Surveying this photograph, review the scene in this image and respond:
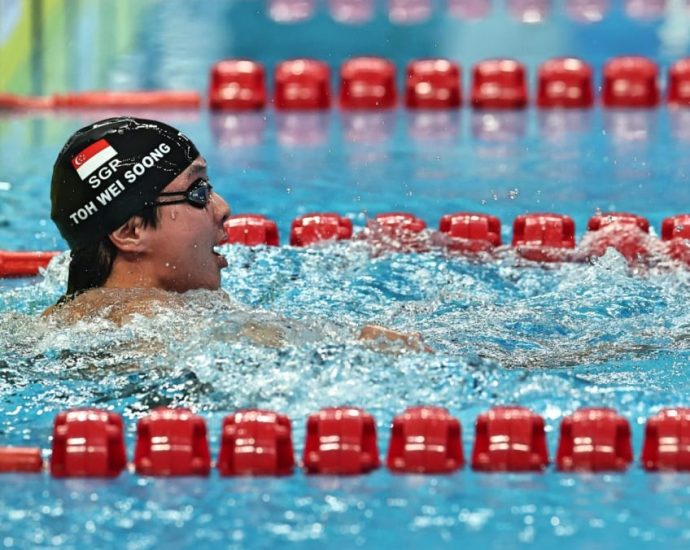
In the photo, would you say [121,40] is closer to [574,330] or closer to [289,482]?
[574,330]

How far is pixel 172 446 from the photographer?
326 cm

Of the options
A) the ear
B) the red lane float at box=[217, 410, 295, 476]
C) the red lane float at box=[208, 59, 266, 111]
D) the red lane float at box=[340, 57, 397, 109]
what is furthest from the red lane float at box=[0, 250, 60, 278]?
the red lane float at box=[340, 57, 397, 109]

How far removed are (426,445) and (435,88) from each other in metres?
4.67

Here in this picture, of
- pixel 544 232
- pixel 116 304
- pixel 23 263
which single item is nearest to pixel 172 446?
pixel 116 304

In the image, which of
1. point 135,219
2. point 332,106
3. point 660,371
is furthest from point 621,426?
point 332,106

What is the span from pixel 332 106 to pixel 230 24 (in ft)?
6.07

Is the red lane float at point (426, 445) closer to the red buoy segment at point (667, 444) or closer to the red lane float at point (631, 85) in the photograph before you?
the red buoy segment at point (667, 444)

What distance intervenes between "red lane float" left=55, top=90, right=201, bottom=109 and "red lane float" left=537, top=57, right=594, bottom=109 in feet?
5.67

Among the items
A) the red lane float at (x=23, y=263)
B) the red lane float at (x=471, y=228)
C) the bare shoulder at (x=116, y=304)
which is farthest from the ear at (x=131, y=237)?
the red lane float at (x=471, y=228)

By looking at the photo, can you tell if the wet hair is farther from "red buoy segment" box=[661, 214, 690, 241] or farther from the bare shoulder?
"red buoy segment" box=[661, 214, 690, 241]

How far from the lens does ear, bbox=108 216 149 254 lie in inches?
153

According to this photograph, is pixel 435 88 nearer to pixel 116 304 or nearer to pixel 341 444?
pixel 116 304

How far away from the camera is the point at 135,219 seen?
12.8ft

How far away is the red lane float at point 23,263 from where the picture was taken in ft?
16.9
